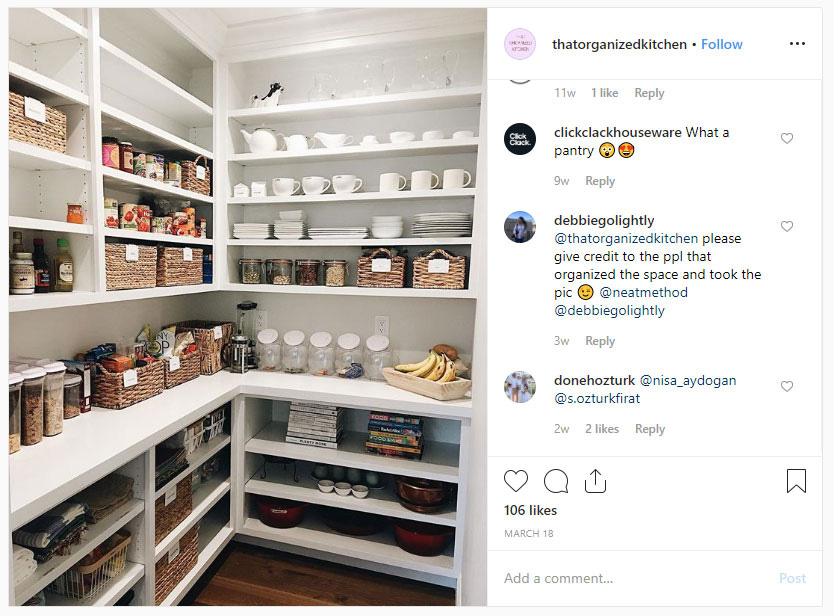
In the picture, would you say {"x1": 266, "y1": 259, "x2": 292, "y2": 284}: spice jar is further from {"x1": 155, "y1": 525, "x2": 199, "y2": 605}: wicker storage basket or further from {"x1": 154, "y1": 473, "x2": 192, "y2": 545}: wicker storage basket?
{"x1": 155, "y1": 525, "x2": 199, "y2": 605}: wicker storage basket

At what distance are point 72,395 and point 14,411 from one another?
0.95 ft

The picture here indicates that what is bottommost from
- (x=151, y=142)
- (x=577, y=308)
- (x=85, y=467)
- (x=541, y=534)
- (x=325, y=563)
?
(x=325, y=563)

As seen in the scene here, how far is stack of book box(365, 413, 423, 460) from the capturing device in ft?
5.98

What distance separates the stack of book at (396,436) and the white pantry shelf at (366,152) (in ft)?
3.81

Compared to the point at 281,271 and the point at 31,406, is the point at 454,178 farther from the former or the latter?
the point at 31,406

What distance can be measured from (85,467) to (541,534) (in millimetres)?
1164

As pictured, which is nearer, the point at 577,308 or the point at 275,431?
the point at 577,308

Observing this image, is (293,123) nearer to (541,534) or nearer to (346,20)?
(346,20)

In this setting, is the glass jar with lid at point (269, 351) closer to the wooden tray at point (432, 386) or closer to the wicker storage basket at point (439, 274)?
the wooden tray at point (432, 386)

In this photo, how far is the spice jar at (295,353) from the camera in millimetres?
2080

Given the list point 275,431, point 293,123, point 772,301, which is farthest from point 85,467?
point 293,123

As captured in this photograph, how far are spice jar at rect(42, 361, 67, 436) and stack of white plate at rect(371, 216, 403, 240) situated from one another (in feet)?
4.01

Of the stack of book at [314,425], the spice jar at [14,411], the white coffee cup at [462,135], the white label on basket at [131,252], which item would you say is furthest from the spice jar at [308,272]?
the spice jar at [14,411]

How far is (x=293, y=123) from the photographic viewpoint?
2105 millimetres
